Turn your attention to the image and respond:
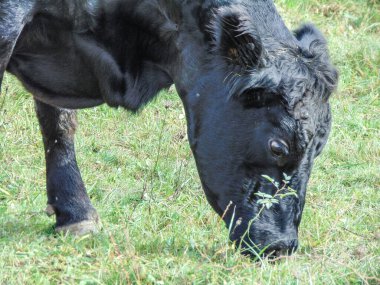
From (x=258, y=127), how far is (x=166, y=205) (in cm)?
164

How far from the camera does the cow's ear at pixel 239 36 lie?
5.09 m

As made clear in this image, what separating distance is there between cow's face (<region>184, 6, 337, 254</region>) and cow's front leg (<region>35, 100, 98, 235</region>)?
1.23 meters

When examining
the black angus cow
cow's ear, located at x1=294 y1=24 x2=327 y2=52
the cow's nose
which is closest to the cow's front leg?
the black angus cow

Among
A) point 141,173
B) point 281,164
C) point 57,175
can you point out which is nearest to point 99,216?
point 57,175

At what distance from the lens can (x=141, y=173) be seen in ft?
24.8

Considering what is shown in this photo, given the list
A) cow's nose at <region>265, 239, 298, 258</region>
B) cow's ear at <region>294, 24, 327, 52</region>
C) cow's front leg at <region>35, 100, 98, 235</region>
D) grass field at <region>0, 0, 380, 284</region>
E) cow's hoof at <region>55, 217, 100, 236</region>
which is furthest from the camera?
cow's front leg at <region>35, 100, 98, 235</region>

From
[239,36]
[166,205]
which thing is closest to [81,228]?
[166,205]

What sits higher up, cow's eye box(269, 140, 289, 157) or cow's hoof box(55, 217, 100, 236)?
cow's eye box(269, 140, 289, 157)

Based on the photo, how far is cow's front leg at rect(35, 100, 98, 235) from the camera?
20.6 ft

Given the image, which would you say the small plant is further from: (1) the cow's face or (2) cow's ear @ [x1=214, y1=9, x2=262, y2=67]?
(2) cow's ear @ [x1=214, y1=9, x2=262, y2=67]

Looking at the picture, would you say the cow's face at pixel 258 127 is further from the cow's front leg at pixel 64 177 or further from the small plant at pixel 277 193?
the cow's front leg at pixel 64 177

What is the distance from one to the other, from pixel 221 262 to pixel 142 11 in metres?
1.57

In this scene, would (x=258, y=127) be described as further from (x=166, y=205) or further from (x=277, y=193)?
(x=166, y=205)

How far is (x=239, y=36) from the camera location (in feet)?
16.7
